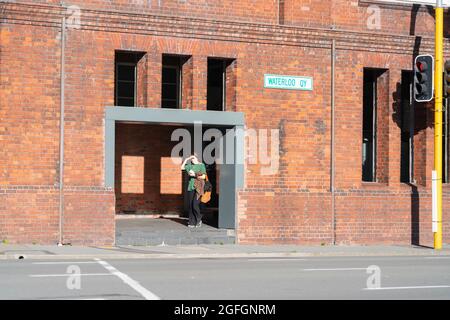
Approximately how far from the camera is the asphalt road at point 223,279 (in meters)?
11.7

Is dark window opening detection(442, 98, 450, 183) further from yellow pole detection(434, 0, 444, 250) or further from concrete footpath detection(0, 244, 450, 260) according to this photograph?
yellow pole detection(434, 0, 444, 250)

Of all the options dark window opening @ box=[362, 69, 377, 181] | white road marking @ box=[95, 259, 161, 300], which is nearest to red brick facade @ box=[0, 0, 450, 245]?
dark window opening @ box=[362, 69, 377, 181]

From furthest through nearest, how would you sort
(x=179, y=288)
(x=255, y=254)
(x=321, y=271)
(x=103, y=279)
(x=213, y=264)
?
(x=255, y=254) < (x=213, y=264) < (x=321, y=271) < (x=103, y=279) < (x=179, y=288)

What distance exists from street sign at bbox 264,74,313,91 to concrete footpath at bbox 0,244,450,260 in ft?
13.2

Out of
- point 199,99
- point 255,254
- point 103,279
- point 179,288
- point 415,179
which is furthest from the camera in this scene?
point 415,179

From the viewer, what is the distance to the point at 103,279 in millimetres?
13227

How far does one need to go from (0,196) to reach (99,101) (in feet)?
10.3

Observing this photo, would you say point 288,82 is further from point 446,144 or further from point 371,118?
point 446,144

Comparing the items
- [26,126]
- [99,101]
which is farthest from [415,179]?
[26,126]

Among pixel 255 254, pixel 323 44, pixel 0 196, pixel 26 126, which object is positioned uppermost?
pixel 323 44

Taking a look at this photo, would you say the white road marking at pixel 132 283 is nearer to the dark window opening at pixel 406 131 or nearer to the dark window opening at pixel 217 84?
the dark window opening at pixel 217 84

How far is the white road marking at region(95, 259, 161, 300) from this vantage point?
11.3 metres

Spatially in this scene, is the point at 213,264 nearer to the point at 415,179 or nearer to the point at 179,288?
the point at 179,288

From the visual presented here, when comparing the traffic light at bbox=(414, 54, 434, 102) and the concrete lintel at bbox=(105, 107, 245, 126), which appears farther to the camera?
the traffic light at bbox=(414, 54, 434, 102)
